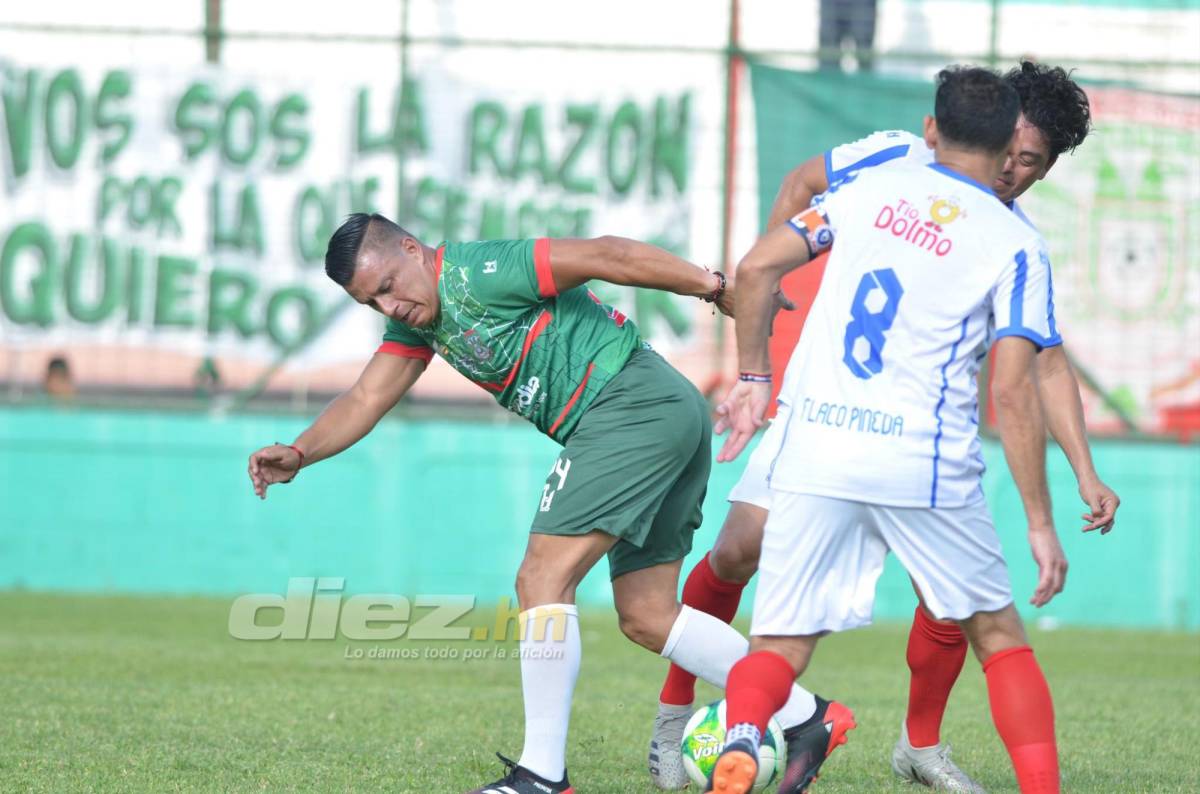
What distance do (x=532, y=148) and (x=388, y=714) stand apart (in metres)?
7.82

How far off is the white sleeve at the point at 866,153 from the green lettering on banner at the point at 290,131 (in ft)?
29.4

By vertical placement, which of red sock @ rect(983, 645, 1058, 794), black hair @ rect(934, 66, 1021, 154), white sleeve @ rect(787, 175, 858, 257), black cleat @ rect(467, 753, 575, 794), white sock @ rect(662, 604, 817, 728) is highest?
black hair @ rect(934, 66, 1021, 154)

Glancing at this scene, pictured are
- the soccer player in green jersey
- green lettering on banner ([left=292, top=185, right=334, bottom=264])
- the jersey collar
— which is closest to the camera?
the jersey collar

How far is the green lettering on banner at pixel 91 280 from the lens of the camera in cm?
1340

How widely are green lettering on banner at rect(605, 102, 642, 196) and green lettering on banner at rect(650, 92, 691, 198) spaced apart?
0.14m

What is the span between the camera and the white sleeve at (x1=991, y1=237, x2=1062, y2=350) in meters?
3.92

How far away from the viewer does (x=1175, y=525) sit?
43.6 ft

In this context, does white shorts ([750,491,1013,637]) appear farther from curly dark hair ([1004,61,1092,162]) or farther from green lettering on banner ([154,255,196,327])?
green lettering on banner ([154,255,196,327])

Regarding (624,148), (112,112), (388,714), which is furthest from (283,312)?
(388,714)

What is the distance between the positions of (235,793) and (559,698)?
0.99 meters

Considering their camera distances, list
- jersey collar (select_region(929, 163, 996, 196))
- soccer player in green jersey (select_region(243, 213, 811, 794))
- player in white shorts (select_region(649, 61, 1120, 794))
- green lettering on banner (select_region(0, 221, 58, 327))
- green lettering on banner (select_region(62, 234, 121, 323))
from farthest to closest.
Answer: green lettering on banner (select_region(62, 234, 121, 323))
green lettering on banner (select_region(0, 221, 58, 327))
player in white shorts (select_region(649, 61, 1120, 794))
soccer player in green jersey (select_region(243, 213, 811, 794))
jersey collar (select_region(929, 163, 996, 196))

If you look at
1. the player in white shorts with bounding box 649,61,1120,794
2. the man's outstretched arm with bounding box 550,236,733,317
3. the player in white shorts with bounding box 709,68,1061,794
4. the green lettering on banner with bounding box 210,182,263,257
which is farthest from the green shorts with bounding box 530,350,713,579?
the green lettering on banner with bounding box 210,182,263,257

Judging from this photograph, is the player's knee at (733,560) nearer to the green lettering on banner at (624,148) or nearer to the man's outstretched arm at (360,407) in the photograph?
the man's outstretched arm at (360,407)

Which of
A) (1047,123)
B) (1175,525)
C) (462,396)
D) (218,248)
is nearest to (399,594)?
(462,396)
